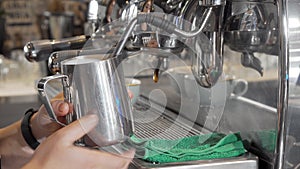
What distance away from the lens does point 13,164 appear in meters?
0.96

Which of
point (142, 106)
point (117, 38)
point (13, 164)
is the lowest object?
point (13, 164)

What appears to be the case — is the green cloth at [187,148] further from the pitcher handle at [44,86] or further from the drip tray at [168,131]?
the pitcher handle at [44,86]

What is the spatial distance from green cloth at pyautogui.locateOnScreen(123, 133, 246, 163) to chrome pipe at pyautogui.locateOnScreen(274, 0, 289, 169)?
7 cm

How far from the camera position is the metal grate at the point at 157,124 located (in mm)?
780

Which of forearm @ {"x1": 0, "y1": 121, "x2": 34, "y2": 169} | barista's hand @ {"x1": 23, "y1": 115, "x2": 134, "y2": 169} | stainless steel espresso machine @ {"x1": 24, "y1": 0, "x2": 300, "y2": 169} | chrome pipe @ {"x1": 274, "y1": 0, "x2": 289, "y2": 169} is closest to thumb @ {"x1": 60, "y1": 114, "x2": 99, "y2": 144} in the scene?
barista's hand @ {"x1": 23, "y1": 115, "x2": 134, "y2": 169}

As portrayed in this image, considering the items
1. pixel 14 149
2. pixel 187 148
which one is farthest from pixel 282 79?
pixel 14 149

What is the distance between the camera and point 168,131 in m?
0.81

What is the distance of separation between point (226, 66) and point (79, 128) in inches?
16.5

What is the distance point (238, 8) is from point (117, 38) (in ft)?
0.61

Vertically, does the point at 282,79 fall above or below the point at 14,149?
above

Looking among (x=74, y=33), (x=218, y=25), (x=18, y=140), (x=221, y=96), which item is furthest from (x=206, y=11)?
(x=74, y=33)

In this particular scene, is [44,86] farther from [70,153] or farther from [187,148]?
[187,148]

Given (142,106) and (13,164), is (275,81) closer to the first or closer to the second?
(142,106)

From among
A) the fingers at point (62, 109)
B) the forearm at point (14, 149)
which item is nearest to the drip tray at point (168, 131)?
the fingers at point (62, 109)
